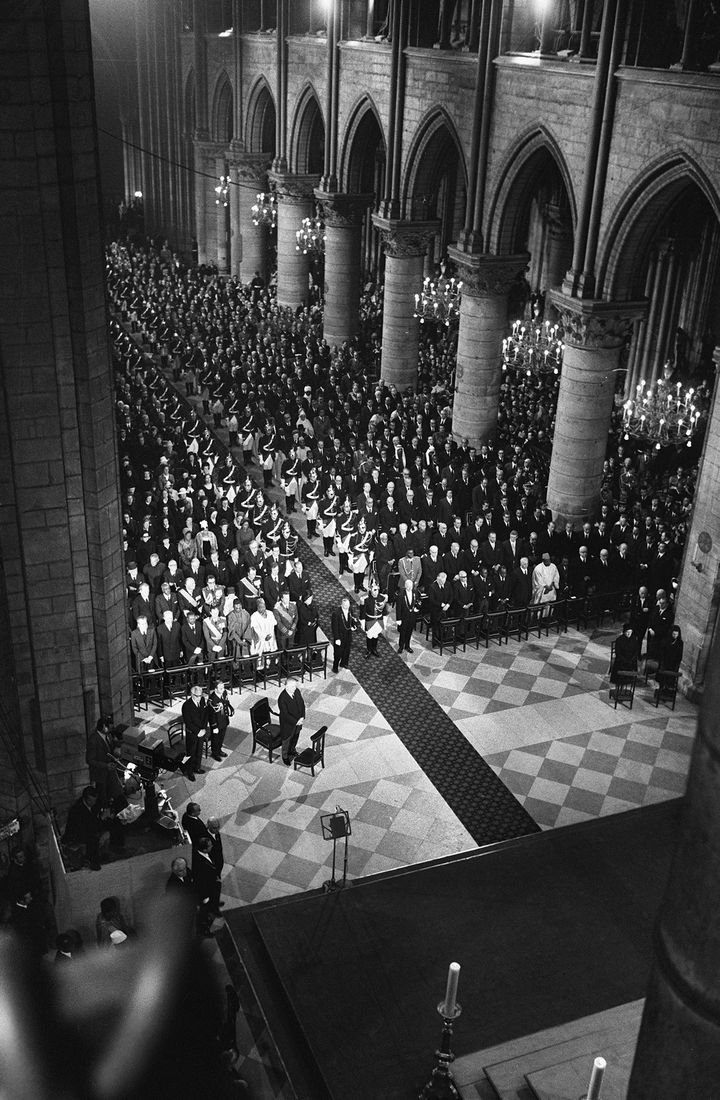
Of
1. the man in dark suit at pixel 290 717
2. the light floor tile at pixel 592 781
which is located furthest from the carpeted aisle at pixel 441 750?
the man in dark suit at pixel 290 717

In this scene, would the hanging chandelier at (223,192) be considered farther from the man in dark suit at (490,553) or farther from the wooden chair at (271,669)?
the wooden chair at (271,669)

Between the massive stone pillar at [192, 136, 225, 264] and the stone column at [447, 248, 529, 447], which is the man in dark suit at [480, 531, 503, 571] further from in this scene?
the massive stone pillar at [192, 136, 225, 264]

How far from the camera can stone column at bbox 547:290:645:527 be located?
19.9 m

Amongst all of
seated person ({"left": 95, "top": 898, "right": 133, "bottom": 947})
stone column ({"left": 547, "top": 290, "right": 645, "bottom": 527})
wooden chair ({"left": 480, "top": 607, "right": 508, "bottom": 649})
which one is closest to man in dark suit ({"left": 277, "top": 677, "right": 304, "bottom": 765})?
seated person ({"left": 95, "top": 898, "right": 133, "bottom": 947})

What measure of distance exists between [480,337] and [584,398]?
4774 millimetres

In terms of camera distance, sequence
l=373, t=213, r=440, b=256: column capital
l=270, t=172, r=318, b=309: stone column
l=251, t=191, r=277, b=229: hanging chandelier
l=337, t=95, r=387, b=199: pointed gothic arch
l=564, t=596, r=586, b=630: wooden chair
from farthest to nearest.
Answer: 1. l=251, t=191, r=277, b=229: hanging chandelier
2. l=270, t=172, r=318, b=309: stone column
3. l=337, t=95, r=387, b=199: pointed gothic arch
4. l=373, t=213, r=440, b=256: column capital
5. l=564, t=596, r=586, b=630: wooden chair

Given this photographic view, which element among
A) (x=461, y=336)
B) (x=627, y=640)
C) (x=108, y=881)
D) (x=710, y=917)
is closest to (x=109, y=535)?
(x=108, y=881)

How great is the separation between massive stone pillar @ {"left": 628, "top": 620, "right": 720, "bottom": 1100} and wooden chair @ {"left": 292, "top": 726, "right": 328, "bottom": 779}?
35.2ft

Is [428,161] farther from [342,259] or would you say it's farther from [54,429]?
[54,429]

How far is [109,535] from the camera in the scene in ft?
39.8

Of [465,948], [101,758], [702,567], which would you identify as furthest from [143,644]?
[702,567]

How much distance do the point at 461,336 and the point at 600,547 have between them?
813cm

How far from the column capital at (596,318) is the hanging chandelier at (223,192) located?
2345 cm

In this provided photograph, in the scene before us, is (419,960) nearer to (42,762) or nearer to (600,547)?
(42,762)
